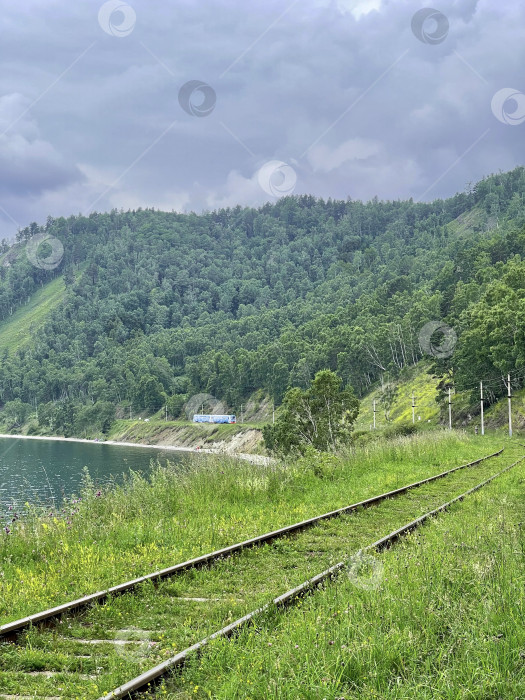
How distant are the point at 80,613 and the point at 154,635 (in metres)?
1.21

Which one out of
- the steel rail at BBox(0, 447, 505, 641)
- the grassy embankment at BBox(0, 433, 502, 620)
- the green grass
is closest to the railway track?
the steel rail at BBox(0, 447, 505, 641)

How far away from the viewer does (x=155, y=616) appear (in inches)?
272

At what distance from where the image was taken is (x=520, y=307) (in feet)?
248

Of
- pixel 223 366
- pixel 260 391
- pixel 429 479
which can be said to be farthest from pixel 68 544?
pixel 223 366

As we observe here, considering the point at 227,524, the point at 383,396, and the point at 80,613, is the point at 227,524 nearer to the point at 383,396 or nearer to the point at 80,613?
the point at 80,613

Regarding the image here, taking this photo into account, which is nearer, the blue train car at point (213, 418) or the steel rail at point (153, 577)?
the steel rail at point (153, 577)

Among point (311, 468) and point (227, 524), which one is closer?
point (227, 524)

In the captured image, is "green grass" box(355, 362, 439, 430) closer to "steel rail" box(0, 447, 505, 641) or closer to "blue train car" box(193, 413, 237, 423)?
"blue train car" box(193, 413, 237, 423)

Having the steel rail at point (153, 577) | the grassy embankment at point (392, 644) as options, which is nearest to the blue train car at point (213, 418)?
the steel rail at point (153, 577)

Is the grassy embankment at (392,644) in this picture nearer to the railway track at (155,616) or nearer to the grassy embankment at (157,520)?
the railway track at (155,616)

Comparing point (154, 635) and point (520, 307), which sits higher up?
point (520, 307)

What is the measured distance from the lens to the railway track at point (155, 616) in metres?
5.30

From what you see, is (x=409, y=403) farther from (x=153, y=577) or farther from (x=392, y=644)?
(x=392, y=644)

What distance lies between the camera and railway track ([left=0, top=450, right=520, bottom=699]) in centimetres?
530
